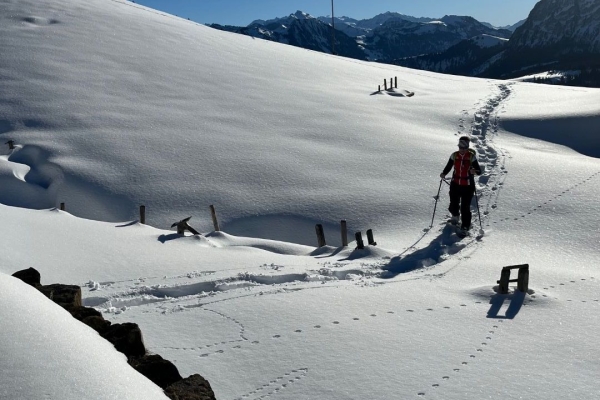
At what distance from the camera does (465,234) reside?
1071 cm

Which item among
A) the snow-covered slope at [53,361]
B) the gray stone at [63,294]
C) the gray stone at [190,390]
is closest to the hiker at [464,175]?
the gray stone at [63,294]

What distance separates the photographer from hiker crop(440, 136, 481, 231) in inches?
402

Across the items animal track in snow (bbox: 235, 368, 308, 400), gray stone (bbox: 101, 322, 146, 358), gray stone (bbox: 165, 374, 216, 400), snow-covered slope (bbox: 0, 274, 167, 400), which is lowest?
animal track in snow (bbox: 235, 368, 308, 400)

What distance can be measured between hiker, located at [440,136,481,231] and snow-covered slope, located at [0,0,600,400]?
23.1 inches

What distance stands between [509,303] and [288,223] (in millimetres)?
6539

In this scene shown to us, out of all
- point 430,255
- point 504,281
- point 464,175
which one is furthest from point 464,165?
point 504,281

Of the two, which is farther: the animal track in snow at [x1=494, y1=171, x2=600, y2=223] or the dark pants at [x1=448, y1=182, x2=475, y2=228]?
the animal track in snow at [x1=494, y1=171, x2=600, y2=223]

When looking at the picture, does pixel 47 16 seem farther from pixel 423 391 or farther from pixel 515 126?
pixel 423 391

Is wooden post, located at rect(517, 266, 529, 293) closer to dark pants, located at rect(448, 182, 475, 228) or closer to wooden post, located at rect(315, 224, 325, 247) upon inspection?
dark pants, located at rect(448, 182, 475, 228)

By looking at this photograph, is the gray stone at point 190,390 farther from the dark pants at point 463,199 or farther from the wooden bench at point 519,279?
the dark pants at point 463,199

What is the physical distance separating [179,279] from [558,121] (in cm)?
1734

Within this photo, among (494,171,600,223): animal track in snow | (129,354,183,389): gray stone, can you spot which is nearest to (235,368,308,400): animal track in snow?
(129,354,183,389): gray stone

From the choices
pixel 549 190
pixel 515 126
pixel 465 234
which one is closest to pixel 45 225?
pixel 465 234

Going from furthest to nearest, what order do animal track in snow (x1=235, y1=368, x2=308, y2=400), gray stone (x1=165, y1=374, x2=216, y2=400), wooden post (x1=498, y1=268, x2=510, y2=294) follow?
wooden post (x1=498, y1=268, x2=510, y2=294) < animal track in snow (x1=235, y1=368, x2=308, y2=400) < gray stone (x1=165, y1=374, x2=216, y2=400)
